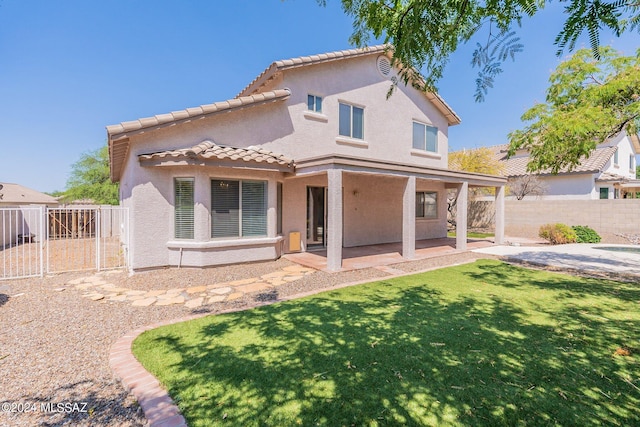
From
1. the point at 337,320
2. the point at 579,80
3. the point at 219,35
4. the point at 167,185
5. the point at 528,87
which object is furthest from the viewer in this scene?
the point at 219,35

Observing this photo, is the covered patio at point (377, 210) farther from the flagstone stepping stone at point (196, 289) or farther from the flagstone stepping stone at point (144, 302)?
the flagstone stepping stone at point (144, 302)

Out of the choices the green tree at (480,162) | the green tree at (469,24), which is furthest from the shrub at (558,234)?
the green tree at (469,24)

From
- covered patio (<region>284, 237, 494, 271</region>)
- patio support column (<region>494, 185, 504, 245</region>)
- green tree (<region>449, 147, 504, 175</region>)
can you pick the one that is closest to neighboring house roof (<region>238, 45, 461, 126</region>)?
covered patio (<region>284, 237, 494, 271</region>)

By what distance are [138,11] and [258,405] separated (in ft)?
51.2

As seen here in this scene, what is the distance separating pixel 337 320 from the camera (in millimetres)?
6367

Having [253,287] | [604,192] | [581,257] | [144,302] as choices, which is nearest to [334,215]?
[253,287]

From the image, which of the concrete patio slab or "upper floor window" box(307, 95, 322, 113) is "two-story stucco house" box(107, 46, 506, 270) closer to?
"upper floor window" box(307, 95, 322, 113)

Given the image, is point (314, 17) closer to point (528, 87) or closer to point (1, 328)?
point (528, 87)

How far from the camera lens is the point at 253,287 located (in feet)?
29.3

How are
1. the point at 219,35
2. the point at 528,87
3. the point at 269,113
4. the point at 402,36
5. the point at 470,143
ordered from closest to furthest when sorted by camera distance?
the point at 402,36
the point at 528,87
the point at 269,113
the point at 219,35
the point at 470,143

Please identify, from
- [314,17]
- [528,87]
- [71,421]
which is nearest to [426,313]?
[528,87]

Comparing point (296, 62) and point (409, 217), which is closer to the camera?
point (409, 217)

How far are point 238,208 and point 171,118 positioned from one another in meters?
3.89

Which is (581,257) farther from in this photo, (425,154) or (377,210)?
(377,210)
